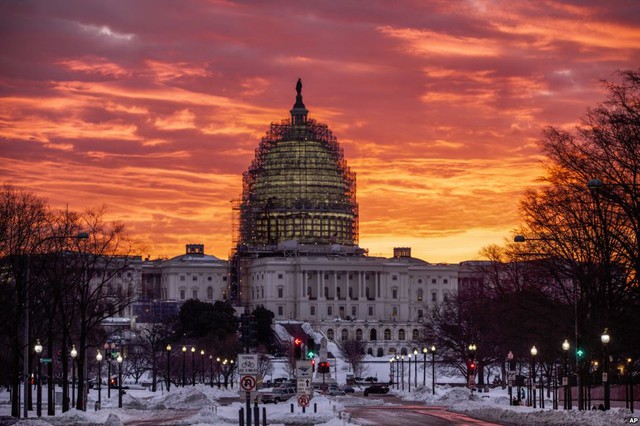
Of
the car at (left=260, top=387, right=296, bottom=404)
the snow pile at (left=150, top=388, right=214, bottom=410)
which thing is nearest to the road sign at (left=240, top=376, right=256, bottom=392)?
the snow pile at (left=150, top=388, right=214, bottom=410)

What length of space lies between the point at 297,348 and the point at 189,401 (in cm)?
3317

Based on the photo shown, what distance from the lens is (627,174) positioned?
2702 inches

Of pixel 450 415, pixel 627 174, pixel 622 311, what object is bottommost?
pixel 450 415

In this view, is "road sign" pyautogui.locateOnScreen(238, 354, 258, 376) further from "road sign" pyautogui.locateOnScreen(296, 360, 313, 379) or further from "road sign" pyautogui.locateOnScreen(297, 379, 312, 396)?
"road sign" pyautogui.locateOnScreen(297, 379, 312, 396)

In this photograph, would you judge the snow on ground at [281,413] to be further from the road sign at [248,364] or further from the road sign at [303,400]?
the road sign at [248,364]

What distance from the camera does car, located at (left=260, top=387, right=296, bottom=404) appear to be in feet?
322

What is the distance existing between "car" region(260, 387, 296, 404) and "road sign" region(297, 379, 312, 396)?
111ft

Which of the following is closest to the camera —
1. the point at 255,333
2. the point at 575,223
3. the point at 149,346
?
the point at 255,333

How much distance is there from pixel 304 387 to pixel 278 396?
37.8 m

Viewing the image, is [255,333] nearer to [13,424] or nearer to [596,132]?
[13,424]

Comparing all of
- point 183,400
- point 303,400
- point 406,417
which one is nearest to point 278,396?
point 183,400

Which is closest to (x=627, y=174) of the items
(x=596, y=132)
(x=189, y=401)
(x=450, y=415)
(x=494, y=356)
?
(x=596, y=132)

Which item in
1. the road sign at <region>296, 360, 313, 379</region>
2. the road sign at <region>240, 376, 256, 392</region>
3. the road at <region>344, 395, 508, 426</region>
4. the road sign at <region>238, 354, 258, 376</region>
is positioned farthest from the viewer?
the road at <region>344, 395, 508, 426</region>

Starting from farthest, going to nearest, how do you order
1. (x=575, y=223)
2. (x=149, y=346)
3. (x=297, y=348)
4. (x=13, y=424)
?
1. (x=149, y=346)
2. (x=575, y=223)
3. (x=297, y=348)
4. (x=13, y=424)
